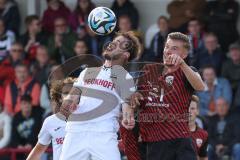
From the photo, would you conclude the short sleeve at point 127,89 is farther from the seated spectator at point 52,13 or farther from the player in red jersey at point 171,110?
the seated spectator at point 52,13

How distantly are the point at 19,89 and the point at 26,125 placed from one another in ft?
3.96

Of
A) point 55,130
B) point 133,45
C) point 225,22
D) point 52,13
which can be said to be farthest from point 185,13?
point 55,130

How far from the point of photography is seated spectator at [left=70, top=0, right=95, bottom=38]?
1534cm

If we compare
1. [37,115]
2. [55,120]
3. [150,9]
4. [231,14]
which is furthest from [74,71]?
[150,9]

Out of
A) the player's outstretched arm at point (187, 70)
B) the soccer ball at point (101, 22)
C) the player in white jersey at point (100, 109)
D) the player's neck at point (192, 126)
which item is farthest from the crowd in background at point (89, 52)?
the player in white jersey at point (100, 109)

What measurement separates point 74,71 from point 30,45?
5.63 metres

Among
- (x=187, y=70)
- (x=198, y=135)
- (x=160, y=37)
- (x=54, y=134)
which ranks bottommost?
(x=160, y=37)

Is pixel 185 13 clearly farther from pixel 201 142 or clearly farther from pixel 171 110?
pixel 171 110

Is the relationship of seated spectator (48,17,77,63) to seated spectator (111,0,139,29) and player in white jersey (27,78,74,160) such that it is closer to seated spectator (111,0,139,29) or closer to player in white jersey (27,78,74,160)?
seated spectator (111,0,139,29)

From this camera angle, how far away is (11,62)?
15.4 m

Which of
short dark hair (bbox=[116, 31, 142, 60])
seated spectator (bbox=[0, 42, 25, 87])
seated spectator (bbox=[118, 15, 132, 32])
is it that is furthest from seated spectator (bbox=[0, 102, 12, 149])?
short dark hair (bbox=[116, 31, 142, 60])

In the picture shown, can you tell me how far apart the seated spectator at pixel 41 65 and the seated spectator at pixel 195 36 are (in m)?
2.51

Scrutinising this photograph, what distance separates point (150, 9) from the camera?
15898 mm

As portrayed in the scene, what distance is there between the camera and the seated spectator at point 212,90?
1349 centimetres
